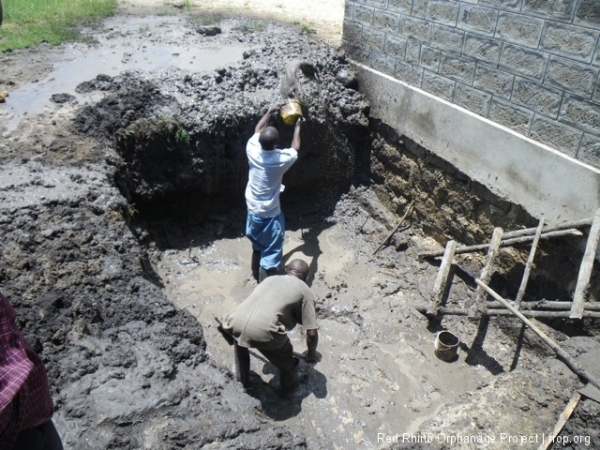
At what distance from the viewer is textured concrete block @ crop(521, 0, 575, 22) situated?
4.25m

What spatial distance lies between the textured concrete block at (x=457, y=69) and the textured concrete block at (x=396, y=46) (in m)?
0.70

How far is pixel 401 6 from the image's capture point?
239 inches

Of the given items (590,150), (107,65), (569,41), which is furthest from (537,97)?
(107,65)

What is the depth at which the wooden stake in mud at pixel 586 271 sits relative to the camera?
4.31 m

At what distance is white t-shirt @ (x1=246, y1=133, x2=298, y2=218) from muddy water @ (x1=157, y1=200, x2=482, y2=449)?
40.8 inches

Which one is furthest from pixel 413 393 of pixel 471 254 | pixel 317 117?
pixel 317 117

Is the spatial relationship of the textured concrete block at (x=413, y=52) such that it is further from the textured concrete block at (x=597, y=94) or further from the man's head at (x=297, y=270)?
the man's head at (x=297, y=270)

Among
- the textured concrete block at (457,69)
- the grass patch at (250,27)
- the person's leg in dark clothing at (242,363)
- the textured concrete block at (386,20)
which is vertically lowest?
the person's leg in dark clothing at (242,363)

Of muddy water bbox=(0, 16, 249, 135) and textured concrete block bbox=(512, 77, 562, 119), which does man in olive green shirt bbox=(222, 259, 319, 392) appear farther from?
muddy water bbox=(0, 16, 249, 135)

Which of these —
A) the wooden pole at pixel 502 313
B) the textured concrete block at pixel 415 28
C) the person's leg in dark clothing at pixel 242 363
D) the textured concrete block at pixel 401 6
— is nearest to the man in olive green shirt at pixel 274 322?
the person's leg in dark clothing at pixel 242 363

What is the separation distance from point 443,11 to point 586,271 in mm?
3143

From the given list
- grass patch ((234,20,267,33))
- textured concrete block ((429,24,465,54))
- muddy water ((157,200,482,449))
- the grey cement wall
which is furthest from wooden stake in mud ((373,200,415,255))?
grass patch ((234,20,267,33))

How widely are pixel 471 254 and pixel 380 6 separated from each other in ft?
11.0

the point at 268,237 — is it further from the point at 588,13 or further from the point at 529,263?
the point at 588,13
